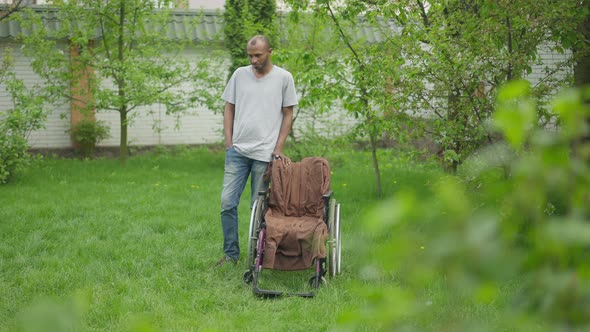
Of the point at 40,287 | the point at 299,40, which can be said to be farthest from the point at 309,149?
the point at 40,287

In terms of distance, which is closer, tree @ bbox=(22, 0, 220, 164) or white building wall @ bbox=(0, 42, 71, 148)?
tree @ bbox=(22, 0, 220, 164)

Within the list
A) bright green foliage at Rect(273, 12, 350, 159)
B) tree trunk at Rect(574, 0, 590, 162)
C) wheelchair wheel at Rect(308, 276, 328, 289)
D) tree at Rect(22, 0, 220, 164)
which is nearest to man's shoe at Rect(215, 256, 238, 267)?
wheelchair wheel at Rect(308, 276, 328, 289)

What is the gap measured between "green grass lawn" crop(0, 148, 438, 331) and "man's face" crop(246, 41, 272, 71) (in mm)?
1549

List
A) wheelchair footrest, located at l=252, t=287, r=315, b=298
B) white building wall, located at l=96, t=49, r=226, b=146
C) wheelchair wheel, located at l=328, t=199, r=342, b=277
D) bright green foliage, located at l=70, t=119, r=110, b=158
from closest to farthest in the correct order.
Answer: wheelchair footrest, located at l=252, t=287, r=315, b=298 → wheelchair wheel, located at l=328, t=199, r=342, b=277 → bright green foliage, located at l=70, t=119, r=110, b=158 → white building wall, located at l=96, t=49, r=226, b=146

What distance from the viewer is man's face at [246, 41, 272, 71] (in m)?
5.88

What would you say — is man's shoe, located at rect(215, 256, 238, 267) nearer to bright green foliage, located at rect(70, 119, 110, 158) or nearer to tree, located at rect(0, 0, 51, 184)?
tree, located at rect(0, 0, 51, 184)

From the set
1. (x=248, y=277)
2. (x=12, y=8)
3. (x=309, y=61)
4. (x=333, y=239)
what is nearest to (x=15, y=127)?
(x=12, y=8)

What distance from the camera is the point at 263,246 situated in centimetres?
536

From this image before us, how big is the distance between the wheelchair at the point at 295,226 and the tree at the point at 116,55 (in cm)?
604

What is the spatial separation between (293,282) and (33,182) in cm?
610

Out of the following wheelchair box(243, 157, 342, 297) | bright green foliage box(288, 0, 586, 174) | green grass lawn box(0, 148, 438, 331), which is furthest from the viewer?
bright green foliage box(288, 0, 586, 174)

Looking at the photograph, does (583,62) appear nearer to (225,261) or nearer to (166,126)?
(225,261)

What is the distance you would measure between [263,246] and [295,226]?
0.31 metres

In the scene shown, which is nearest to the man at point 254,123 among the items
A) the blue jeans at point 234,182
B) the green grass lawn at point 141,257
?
the blue jeans at point 234,182
